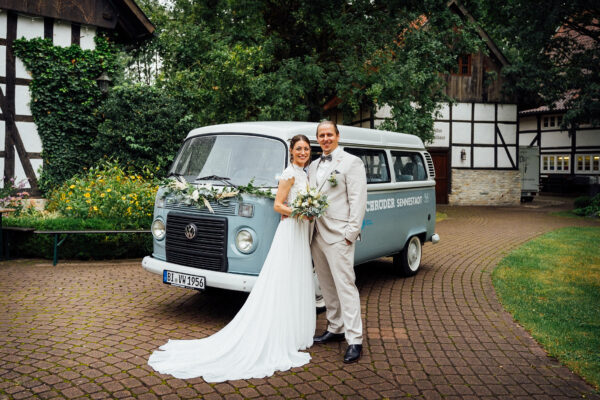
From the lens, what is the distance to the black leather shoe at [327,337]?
5.16 meters

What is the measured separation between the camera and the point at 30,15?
42.9ft

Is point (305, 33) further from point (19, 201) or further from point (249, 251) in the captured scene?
point (249, 251)

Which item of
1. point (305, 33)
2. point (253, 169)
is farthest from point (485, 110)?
point (253, 169)

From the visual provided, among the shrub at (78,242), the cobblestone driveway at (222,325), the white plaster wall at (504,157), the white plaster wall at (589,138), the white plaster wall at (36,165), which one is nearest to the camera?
the cobblestone driveway at (222,325)

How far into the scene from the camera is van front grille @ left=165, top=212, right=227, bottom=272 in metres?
5.47

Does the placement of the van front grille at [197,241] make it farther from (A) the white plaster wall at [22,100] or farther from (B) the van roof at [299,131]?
(A) the white plaster wall at [22,100]

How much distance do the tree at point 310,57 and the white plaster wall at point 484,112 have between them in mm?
7767

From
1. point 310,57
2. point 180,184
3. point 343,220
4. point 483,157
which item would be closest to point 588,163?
point 483,157

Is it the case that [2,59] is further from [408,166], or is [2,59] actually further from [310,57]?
[408,166]

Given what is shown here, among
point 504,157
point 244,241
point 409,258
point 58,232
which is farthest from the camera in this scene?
point 504,157

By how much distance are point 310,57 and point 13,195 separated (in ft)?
32.8

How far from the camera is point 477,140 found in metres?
24.5

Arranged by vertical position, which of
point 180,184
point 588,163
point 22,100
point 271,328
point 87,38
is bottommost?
point 271,328

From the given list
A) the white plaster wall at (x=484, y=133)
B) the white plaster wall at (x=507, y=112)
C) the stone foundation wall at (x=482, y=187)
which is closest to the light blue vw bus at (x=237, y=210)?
the stone foundation wall at (x=482, y=187)
